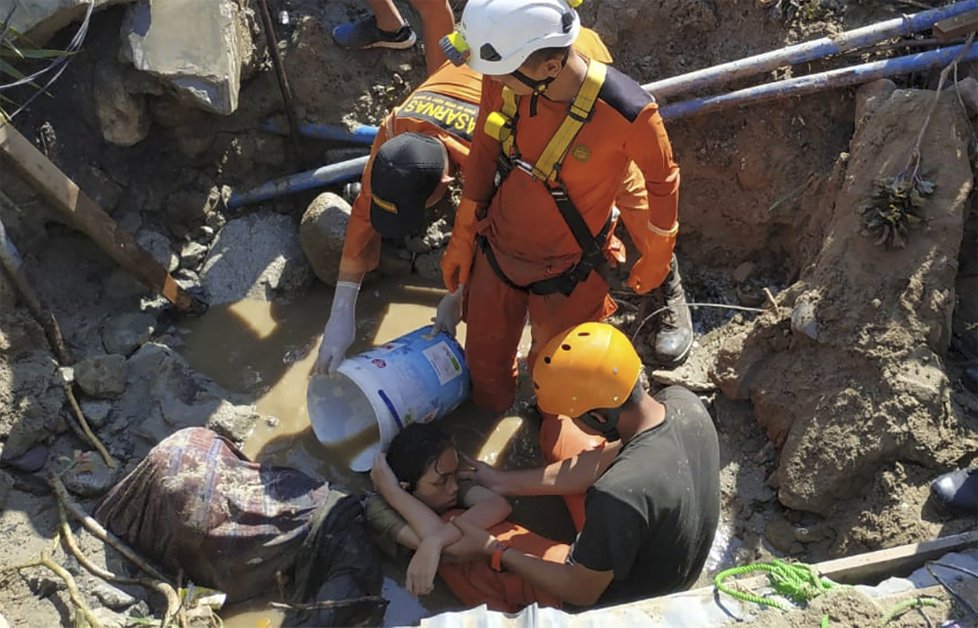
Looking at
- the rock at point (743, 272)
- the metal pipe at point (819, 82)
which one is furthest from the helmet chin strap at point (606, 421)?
the metal pipe at point (819, 82)

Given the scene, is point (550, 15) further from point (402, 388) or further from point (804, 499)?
point (804, 499)

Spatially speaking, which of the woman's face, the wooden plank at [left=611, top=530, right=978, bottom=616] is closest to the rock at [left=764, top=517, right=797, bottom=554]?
the wooden plank at [left=611, top=530, right=978, bottom=616]

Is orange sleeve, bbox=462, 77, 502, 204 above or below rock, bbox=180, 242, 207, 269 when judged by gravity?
above

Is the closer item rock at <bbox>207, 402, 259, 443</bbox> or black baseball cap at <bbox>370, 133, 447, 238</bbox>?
black baseball cap at <bbox>370, 133, 447, 238</bbox>

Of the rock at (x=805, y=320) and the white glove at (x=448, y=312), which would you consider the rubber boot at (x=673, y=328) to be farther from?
the white glove at (x=448, y=312)

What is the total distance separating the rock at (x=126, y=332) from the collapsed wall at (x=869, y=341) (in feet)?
9.24

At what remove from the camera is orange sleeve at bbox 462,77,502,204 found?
346 cm

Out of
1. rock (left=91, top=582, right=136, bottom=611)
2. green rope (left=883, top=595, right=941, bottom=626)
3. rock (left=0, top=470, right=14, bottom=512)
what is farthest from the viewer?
rock (left=0, top=470, right=14, bottom=512)

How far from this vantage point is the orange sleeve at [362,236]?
3.74 meters

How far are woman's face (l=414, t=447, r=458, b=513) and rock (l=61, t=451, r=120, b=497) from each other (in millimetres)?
1261

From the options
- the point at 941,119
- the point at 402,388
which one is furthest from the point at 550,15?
the point at 941,119

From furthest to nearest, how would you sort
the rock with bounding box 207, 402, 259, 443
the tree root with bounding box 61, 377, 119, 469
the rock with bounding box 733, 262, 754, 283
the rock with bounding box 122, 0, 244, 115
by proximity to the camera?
the rock with bounding box 733, 262, 754, 283
the rock with bounding box 122, 0, 244, 115
the rock with bounding box 207, 402, 259, 443
the tree root with bounding box 61, 377, 119, 469

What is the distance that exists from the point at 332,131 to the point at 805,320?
2.71 metres

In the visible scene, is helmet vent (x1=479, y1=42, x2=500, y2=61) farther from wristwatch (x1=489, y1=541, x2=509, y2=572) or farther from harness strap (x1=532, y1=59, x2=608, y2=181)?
wristwatch (x1=489, y1=541, x2=509, y2=572)
